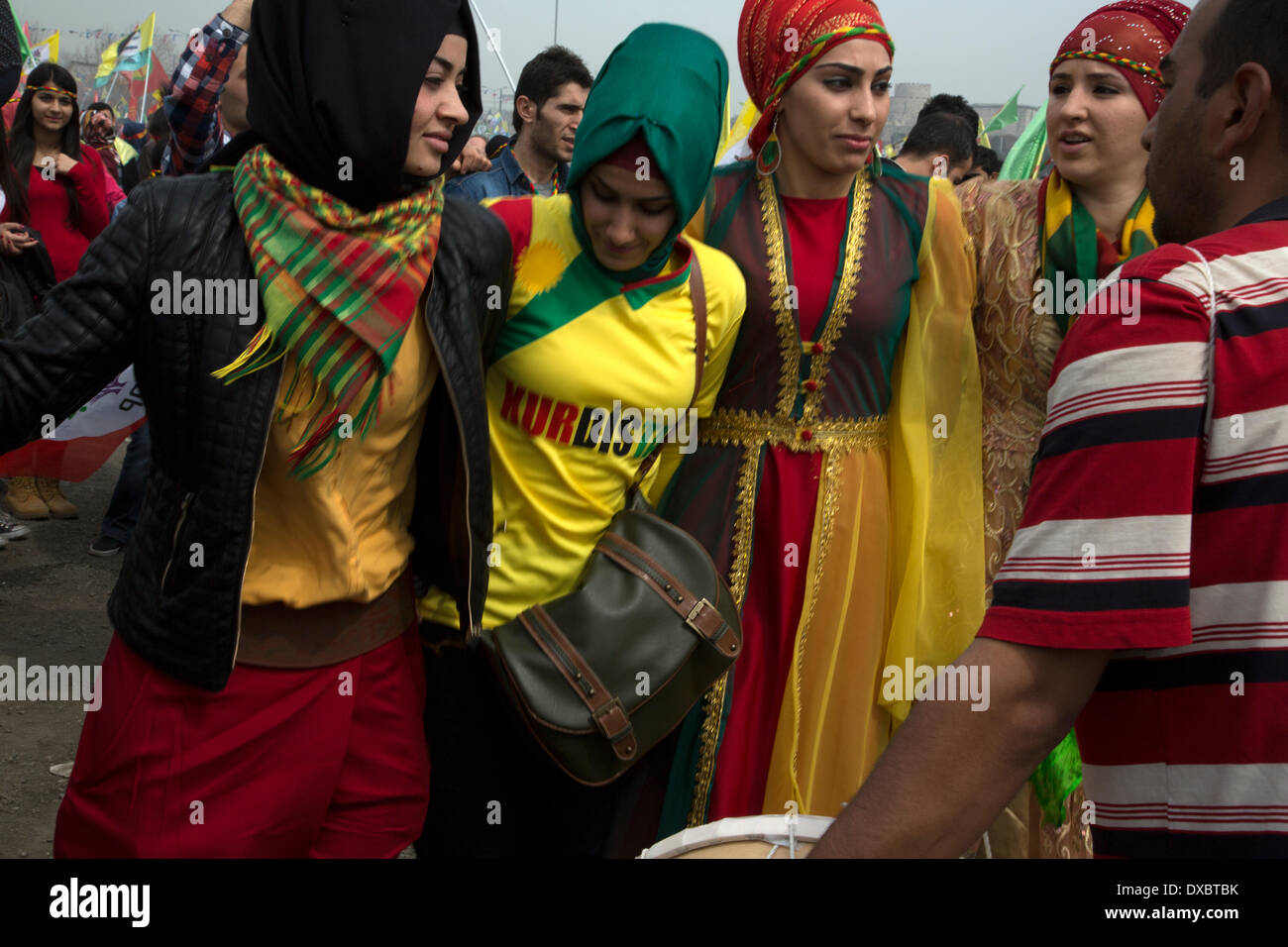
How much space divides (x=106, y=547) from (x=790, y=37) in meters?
4.40

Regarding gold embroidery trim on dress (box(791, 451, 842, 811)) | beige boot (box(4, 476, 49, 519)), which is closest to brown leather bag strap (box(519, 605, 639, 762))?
gold embroidery trim on dress (box(791, 451, 842, 811))

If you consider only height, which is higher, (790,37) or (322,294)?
(790,37)

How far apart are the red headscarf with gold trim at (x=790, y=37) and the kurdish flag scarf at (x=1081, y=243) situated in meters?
0.60

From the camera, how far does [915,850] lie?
105cm

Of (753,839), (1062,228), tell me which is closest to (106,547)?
(1062,228)

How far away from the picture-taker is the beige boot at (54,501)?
620 centimetres

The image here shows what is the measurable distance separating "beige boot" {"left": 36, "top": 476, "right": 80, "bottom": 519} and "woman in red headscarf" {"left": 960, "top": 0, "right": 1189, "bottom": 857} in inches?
202

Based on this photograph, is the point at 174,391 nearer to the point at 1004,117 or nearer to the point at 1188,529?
the point at 1188,529

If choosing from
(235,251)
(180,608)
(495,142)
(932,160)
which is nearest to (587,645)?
(180,608)

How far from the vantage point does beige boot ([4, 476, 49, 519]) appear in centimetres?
625

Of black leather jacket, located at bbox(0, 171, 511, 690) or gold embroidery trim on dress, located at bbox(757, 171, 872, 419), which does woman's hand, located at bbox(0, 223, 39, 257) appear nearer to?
gold embroidery trim on dress, located at bbox(757, 171, 872, 419)

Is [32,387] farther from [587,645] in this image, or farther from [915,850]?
[915,850]

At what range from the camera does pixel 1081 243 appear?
2.76 m

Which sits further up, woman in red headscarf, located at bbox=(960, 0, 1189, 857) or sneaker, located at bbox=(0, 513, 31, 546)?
woman in red headscarf, located at bbox=(960, 0, 1189, 857)
